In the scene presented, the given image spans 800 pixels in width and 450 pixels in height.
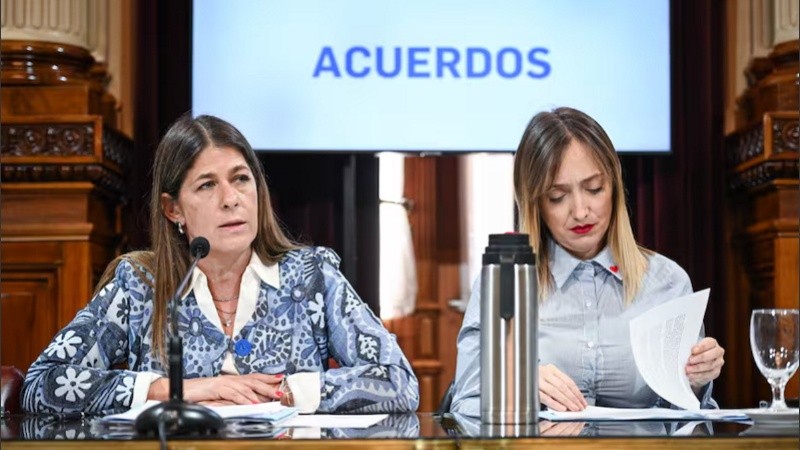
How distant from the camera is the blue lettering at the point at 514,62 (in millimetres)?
4195

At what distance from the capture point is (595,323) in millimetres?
2344

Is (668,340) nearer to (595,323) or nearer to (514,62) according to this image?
(595,323)

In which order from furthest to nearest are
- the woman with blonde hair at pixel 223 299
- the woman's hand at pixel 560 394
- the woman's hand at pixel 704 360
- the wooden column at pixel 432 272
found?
the wooden column at pixel 432 272 < the woman with blonde hair at pixel 223 299 < the woman's hand at pixel 704 360 < the woman's hand at pixel 560 394

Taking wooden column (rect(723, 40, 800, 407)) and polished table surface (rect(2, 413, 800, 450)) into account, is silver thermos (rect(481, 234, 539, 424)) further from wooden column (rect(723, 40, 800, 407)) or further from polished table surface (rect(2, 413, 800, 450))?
wooden column (rect(723, 40, 800, 407))

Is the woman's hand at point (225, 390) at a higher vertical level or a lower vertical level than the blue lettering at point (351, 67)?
lower

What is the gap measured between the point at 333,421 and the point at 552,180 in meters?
0.81

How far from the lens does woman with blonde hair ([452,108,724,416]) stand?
2305 millimetres

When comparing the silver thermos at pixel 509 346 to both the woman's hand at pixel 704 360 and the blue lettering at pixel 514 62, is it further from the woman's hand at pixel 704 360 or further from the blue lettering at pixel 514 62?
the blue lettering at pixel 514 62

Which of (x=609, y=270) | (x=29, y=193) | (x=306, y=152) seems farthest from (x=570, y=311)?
(x=29, y=193)

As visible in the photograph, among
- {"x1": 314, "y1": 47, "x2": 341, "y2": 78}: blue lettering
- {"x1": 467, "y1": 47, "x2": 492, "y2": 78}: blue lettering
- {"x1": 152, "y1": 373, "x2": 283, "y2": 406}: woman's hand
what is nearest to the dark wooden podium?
{"x1": 314, "y1": 47, "x2": 341, "y2": 78}: blue lettering

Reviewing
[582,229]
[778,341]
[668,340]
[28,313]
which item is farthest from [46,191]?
[778,341]

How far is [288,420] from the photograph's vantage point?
177 centimetres

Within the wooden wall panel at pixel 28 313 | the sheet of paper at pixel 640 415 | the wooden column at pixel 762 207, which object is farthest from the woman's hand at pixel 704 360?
the wooden wall panel at pixel 28 313

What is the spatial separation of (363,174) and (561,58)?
88cm
